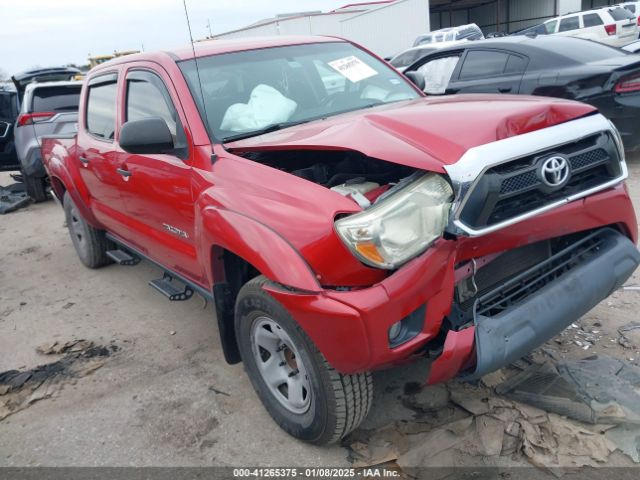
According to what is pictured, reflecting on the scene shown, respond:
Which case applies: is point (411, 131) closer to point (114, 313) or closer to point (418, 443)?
point (418, 443)

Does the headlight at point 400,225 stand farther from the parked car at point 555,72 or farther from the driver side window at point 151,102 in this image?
the parked car at point 555,72

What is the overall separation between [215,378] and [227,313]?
2.16 feet

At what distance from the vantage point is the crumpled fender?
211 cm

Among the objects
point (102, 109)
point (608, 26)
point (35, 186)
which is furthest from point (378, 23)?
point (102, 109)

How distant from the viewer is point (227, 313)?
2.81 m

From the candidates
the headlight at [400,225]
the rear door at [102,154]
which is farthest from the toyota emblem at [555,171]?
the rear door at [102,154]

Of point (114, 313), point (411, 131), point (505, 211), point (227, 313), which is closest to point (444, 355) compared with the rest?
point (505, 211)

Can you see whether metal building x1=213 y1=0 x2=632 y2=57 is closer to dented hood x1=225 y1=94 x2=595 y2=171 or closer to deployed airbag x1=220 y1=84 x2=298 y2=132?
deployed airbag x1=220 y1=84 x2=298 y2=132

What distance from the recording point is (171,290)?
11.8 ft

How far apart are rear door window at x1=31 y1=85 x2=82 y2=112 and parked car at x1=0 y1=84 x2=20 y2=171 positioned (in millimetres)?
1032

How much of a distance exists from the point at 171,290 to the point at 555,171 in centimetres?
249

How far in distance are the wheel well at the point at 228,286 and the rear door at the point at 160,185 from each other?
323mm

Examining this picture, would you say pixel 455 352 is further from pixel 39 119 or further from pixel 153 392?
pixel 39 119

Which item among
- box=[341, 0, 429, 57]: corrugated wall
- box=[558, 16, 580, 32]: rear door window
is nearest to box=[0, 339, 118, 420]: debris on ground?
box=[558, 16, 580, 32]: rear door window
